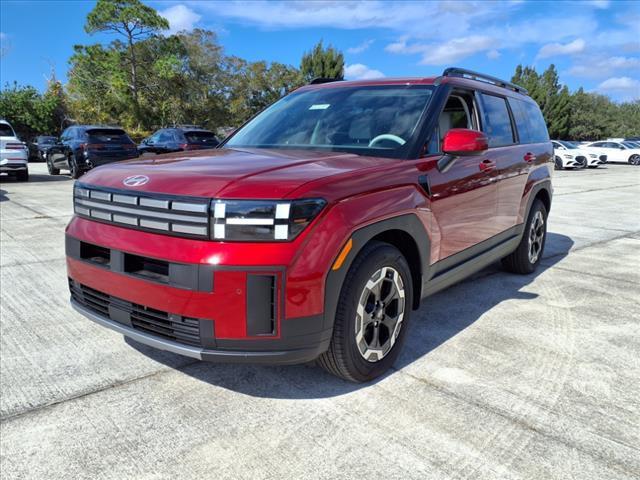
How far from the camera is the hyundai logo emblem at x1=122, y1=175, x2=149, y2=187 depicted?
260cm

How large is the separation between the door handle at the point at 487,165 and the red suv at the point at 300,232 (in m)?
0.02

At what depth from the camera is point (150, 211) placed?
2.48m

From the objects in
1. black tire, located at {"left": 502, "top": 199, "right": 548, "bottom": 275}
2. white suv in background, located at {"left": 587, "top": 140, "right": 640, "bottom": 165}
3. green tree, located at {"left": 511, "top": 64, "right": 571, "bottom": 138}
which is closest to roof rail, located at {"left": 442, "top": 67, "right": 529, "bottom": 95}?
black tire, located at {"left": 502, "top": 199, "right": 548, "bottom": 275}

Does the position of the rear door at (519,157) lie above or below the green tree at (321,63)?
below

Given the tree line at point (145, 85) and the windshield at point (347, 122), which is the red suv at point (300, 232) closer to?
the windshield at point (347, 122)

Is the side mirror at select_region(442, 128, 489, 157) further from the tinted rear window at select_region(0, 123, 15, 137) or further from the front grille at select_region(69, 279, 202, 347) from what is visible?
the tinted rear window at select_region(0, 123, 15, 137)

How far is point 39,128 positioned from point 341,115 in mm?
39956

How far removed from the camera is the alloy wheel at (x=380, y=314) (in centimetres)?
275

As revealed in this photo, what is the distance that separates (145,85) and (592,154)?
1223 inches

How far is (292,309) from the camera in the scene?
2355 millimetres

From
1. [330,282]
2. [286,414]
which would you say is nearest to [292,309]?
[330,282]

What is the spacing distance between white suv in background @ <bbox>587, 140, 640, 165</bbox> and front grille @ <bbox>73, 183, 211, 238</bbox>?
1462 inches

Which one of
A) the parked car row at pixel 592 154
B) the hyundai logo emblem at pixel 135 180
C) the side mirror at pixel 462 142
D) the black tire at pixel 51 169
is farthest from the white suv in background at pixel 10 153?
the parked car row at pixel 592 154

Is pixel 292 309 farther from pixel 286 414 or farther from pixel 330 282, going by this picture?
pixel 286 414
